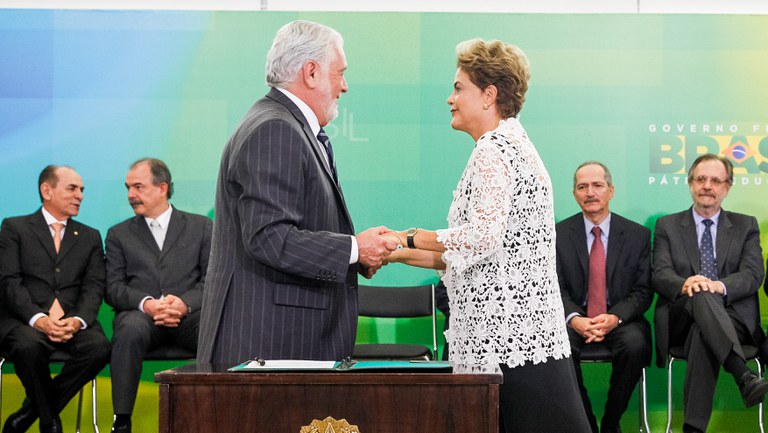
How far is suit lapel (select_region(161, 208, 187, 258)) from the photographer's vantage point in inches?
237

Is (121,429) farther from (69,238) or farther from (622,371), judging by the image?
(622,371)

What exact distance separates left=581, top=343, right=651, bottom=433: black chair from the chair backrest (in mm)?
944

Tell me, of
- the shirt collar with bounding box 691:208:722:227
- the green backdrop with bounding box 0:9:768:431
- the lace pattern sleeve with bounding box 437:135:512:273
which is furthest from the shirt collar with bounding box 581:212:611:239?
the lace pattern sleeve with bounding box 437:135:512:273

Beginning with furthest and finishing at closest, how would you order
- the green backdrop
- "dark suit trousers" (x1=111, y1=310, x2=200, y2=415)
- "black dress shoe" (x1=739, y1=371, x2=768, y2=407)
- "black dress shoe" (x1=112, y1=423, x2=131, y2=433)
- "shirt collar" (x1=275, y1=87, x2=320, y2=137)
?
the green backdrop → "dark suit trousers" (x1=111, y1=310, x2=200, y2=415) → "black dress shoe" (x1=112, y1=423, x2=131, y2=433) → "black dress shoe" (x1=739, y1=371, x2=768, y2=407) → "shirt collar" (x1=275, y1=87, x2=320, y2=137)

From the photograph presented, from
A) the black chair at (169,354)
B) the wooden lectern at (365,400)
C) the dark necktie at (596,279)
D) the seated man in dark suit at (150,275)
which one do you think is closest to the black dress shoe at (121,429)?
the seated man in dark suit at (150,275)

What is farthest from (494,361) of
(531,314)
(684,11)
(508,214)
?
(684,11)

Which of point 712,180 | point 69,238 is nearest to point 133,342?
point 69,238

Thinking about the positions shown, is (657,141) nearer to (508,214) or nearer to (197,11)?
(197,11)

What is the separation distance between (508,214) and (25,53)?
473 centimetres

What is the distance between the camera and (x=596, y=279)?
600cm

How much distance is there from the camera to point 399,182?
644cm

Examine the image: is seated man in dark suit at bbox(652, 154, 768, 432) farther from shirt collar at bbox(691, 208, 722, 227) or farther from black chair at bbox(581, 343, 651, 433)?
black chair at bbox(581, 343, 651, 433)

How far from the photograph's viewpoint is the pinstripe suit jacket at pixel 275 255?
255cm

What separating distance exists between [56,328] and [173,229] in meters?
0.95
